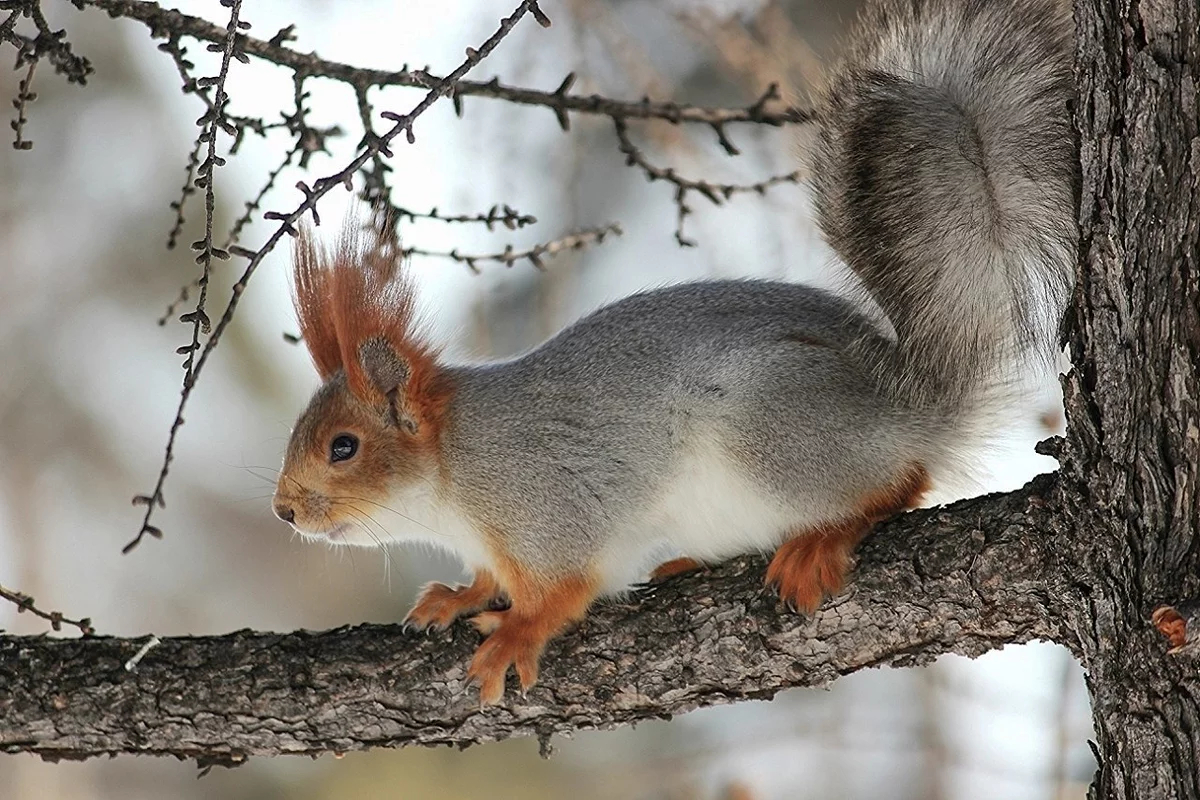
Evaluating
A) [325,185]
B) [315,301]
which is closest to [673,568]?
[315,301]

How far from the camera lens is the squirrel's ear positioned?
249cm

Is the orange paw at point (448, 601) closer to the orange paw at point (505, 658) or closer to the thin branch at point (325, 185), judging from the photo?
the orange paw at point (505, 658)

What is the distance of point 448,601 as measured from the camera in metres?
2.47

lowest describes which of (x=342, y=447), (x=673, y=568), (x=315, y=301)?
(x=673, y=568)

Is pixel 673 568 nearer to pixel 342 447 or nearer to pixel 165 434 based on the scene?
pixel 342 447

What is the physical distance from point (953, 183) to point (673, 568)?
0.92 metres

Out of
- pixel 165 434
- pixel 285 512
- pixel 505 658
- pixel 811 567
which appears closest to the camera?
pixel 811 567

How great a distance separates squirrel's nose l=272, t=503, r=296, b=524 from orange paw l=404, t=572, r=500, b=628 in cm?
29

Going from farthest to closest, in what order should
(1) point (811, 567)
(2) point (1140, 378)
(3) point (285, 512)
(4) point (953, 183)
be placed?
(3) point (285, 512) < (1) point (811, 567) < (4) point (953, 183) < (2) point (1140, 378)

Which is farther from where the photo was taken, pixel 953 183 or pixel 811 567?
pixel 811 567

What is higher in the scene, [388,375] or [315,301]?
[315,301]

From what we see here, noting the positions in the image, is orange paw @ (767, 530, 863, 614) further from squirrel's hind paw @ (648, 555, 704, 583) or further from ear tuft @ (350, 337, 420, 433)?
ear tuft @ (350, 337, 420, 433)

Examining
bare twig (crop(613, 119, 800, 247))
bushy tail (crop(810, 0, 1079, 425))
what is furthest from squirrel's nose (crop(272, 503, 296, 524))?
bushy tail (crop(810, 0, 1079, 425))

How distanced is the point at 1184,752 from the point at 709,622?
81cm
